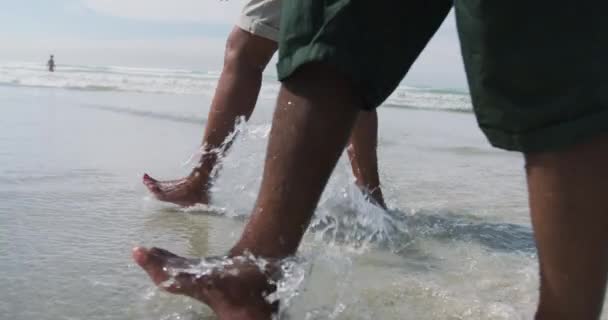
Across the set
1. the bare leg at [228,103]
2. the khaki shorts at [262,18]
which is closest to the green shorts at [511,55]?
the khaki shorts at [262,18]

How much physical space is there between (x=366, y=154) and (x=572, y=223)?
1711 millimetres

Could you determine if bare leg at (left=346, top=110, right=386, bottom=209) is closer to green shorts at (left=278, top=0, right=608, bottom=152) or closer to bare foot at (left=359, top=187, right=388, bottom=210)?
bare foot at (left=359, top=187, right=388, bottom=210)

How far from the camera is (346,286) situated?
171cm

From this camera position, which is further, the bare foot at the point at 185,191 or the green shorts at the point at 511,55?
the bare foot at the point at 185,191

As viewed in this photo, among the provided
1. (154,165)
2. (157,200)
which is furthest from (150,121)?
(157,200)

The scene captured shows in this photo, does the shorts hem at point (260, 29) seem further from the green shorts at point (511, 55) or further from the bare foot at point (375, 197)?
the green shorts at point (511, 55)

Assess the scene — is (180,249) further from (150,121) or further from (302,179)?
(150,121)

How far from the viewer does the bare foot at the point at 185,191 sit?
8.51 ft

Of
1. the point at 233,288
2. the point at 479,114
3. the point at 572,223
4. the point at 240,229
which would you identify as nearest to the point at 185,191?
the point at 240,229

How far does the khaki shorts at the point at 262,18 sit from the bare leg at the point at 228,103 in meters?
0.05

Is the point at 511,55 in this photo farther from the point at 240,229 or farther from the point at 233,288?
the point at 240,229

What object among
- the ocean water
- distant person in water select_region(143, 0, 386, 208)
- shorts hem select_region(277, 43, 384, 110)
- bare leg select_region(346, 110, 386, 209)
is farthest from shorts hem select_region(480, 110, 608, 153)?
Result: bare leg select_region(346, 110, 386, 209)

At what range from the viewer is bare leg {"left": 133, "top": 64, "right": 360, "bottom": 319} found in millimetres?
1262

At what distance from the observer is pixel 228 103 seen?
2.56m
